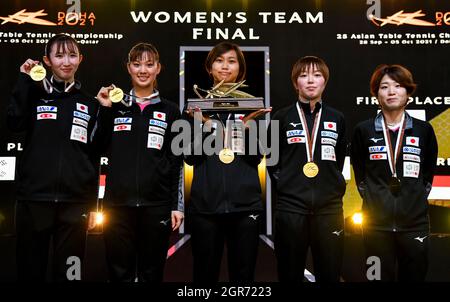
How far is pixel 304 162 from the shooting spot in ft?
9.25

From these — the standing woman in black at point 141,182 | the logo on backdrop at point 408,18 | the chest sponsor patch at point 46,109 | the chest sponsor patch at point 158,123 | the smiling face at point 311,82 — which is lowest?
the standing woman in black at point 141,182

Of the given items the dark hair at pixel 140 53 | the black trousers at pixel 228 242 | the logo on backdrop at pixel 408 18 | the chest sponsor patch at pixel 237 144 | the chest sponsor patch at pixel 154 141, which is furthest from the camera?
the logo on backdrop at pixel 408 18

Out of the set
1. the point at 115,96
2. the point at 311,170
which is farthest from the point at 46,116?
the point at 311,170

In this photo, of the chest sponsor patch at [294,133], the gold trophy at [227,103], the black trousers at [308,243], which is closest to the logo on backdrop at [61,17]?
the gold trophy at [227,103]

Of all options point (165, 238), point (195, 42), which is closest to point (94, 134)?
point (165, 238)

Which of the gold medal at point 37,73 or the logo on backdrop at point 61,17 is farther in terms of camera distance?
the logo on backdrop at point 61,17

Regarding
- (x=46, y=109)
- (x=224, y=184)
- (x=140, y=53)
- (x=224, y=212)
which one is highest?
(x=140, y=53)

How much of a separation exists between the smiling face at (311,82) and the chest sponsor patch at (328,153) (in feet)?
1.08

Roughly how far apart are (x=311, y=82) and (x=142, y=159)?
115cm

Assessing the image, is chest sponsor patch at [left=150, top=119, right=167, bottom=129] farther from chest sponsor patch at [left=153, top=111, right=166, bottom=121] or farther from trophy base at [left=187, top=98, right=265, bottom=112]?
trophy base at [left=187, top=98, right=265, bottom=112]

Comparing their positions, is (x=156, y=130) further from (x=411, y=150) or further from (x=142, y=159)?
(x=411, y=150)

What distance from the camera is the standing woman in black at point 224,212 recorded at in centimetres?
264

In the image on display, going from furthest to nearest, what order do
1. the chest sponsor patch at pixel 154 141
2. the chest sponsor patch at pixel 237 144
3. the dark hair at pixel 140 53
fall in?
the dark hair at pixel 140 53 → the chest sponsor patch at pixel 154 141 → the chest sponsor patch at pixel 237 144

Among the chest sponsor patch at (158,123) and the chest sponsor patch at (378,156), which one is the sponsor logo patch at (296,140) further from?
the chest sponsor patch at (158,123)
